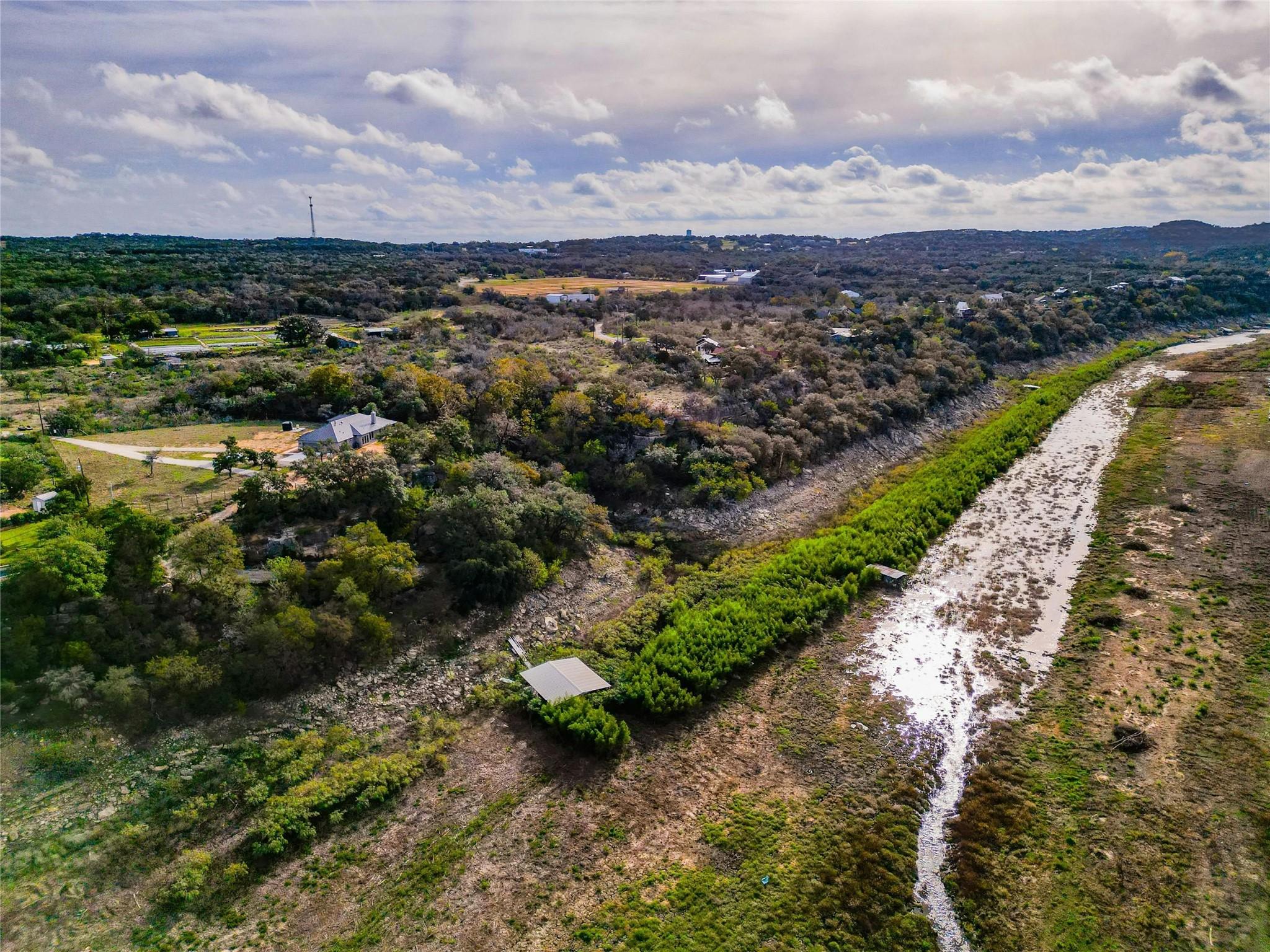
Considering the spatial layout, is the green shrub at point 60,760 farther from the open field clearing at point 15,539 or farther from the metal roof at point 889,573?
the metal roof at point 889,573

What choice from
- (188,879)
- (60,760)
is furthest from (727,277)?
(188,879)

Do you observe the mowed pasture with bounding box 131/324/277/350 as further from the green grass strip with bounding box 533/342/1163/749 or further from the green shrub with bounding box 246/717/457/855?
the green grass strip with bounding box 533/342/1163/749

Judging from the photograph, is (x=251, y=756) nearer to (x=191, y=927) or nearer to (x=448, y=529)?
(x=191, y=927)

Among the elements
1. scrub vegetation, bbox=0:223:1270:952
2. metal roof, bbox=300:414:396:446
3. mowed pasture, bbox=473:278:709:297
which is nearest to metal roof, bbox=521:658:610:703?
scrub vegetation, bbox=0:223:1270:952

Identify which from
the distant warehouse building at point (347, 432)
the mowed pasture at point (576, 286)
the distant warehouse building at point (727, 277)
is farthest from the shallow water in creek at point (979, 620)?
the distant warehouse building at point (727, 277)

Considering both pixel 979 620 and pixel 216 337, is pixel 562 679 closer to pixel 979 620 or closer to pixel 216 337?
pixel 979 620

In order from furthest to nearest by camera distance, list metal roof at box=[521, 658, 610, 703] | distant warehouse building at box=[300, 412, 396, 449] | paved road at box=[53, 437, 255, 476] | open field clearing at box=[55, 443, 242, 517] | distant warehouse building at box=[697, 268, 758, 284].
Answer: distant warehouse building at box=[697, 268, 758, 284], distant warehouse building at box=[300, 412, 396, 449], paved road at box=[53, 437, 255, 476], open field clearing at box=[55, 443, 242, 517], metal roof at box=[521, 658, 610, 703]

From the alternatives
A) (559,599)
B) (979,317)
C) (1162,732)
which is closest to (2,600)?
(559,599)
